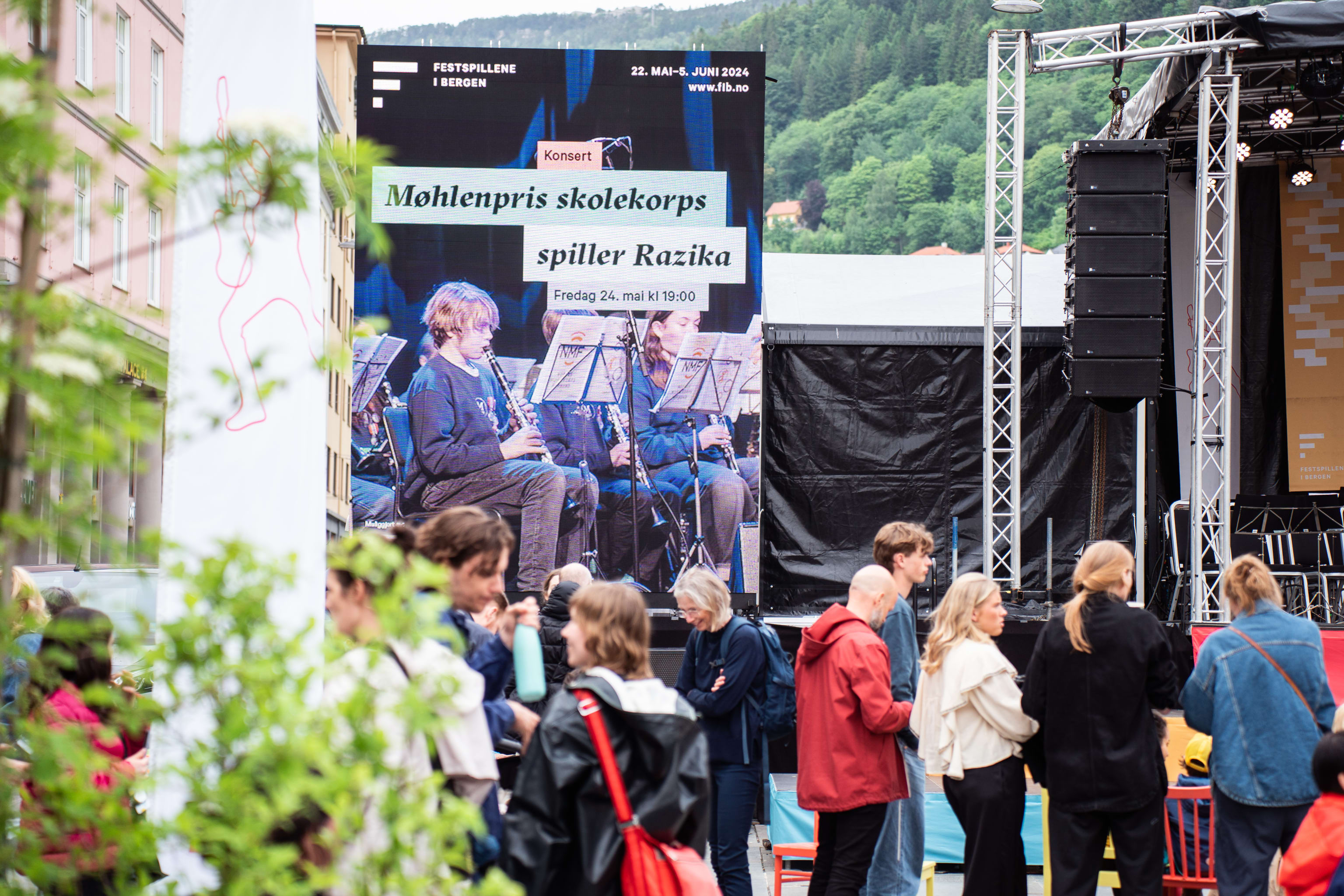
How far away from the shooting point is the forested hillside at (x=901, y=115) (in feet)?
132

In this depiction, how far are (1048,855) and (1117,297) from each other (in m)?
5.61

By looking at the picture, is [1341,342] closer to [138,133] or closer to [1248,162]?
[1248,162]

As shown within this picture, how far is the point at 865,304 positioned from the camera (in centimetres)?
1008

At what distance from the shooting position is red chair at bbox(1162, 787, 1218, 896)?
4.59 metres

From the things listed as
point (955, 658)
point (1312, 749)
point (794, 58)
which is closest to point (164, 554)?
point (955, 658)

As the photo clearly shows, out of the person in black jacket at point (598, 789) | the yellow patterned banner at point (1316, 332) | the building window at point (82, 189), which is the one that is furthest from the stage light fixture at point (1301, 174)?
the building window at point (82, 189)

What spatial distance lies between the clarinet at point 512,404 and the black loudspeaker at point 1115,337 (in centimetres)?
395

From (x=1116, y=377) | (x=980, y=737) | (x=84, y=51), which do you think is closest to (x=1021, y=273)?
(x=1116, y=377)

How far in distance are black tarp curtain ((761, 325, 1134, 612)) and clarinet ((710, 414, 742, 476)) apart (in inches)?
55.2

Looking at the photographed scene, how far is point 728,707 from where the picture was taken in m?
4.67

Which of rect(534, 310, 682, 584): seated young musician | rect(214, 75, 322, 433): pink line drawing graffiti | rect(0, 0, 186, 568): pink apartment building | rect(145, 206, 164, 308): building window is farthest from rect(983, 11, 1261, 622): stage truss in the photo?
rect(145, 206, 164, 308): building window

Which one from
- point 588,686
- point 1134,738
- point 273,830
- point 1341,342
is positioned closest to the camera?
point 273,830

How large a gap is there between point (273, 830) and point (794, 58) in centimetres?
5575

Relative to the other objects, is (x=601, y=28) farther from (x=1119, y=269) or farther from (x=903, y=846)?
(x=903, y=846)
